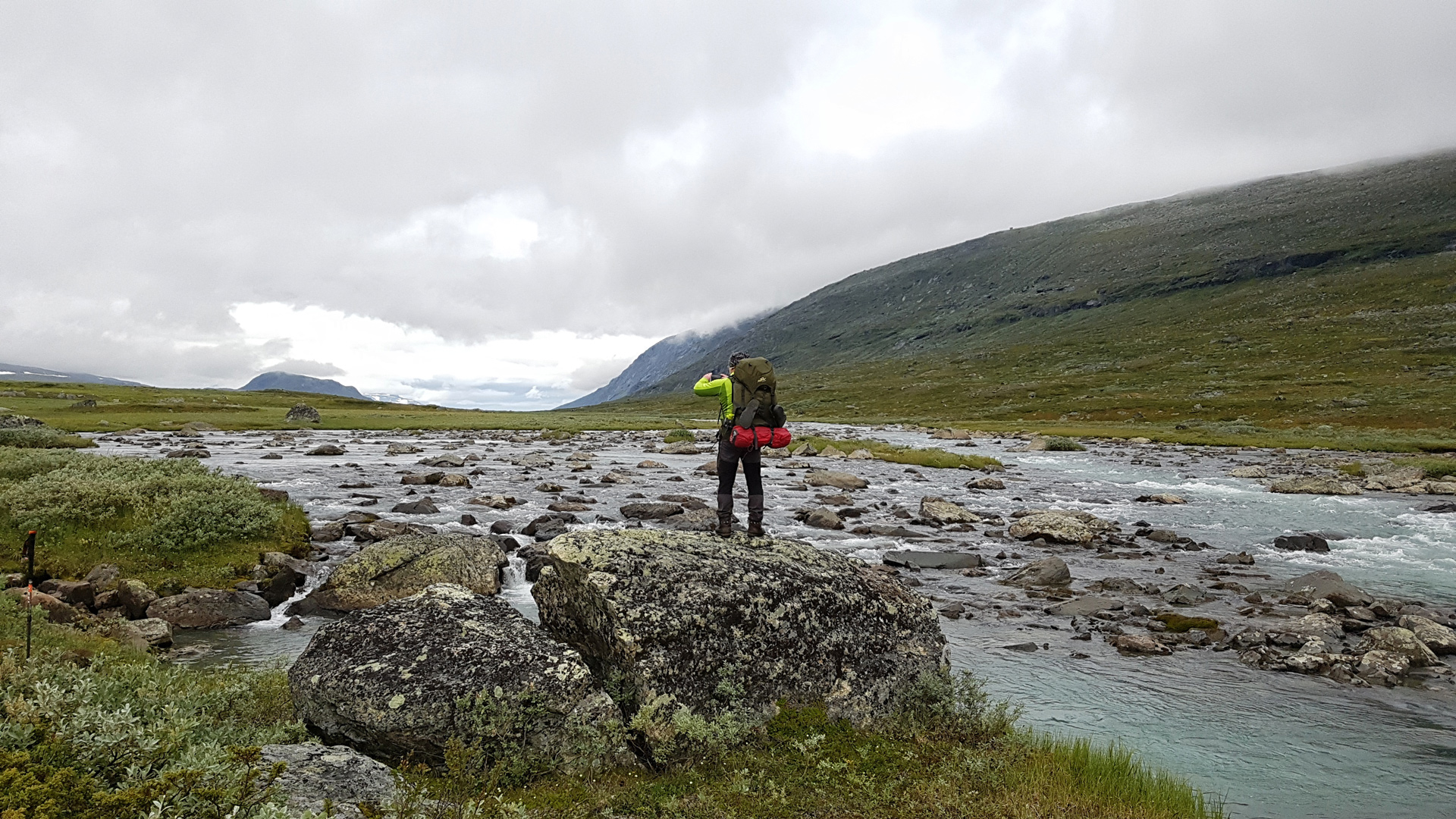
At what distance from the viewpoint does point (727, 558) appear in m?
10.6

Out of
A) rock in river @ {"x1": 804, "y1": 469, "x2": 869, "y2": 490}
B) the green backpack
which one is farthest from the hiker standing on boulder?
rock in river @ {"x1": 804, "y1": 469, "x2": 869, "y2": 490}

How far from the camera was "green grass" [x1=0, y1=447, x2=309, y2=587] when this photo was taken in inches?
689

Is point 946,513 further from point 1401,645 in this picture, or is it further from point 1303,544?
point 1401,645

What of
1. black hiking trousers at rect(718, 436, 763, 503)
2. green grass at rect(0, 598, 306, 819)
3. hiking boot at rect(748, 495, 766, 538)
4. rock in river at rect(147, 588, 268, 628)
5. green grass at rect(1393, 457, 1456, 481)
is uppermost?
black hiking trousers at rect(718, 436, 763, 503)

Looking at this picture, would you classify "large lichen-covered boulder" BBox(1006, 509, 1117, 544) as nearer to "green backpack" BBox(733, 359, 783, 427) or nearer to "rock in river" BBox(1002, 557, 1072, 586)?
"rock in river" BBox(1002, 557, 1072, 586)

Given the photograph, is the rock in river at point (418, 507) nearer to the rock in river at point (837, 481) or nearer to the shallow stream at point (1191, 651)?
the shallow stream at point (1191, 651)

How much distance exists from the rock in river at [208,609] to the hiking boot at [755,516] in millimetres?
12002

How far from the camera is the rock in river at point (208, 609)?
15297mm

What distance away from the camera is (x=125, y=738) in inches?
233

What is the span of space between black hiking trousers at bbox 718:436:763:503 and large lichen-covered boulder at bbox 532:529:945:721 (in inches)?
84.4

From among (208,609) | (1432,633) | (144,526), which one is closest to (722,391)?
(208,609)

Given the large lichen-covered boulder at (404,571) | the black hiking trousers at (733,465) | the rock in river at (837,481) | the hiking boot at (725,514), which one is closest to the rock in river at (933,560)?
the black hiking trousers at (733,465)

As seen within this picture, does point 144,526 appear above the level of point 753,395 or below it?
below

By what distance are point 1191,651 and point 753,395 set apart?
36.4 feet
